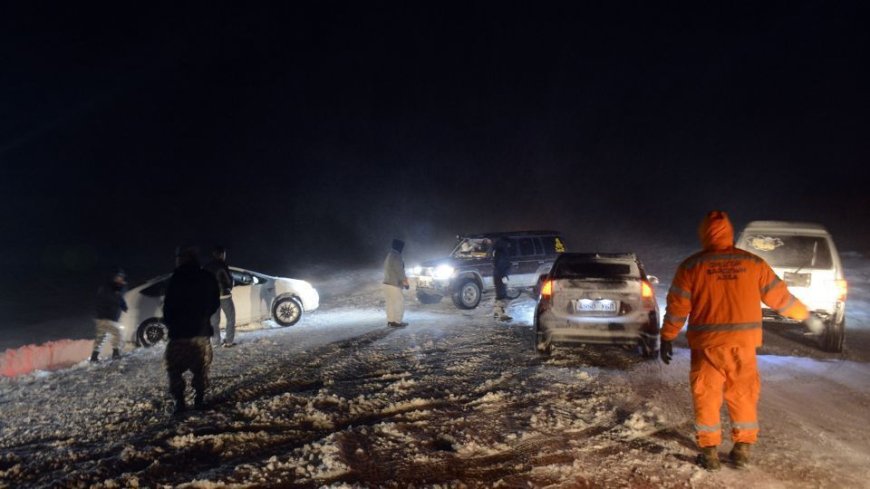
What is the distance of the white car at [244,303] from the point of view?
11.1m

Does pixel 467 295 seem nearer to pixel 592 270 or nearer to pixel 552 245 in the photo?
pixel 552 245

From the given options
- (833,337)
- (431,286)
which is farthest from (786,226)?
(431,286)

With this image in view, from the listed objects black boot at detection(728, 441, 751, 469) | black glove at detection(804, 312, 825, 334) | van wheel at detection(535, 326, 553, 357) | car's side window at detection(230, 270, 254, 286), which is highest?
car's side window at detection(230, 270, 254, 286)

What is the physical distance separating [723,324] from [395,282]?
25.7 feet

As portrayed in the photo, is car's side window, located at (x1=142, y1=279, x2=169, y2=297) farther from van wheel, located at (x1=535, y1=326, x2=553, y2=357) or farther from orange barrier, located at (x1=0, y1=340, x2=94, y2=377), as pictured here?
van wheel, located at (x1=535, y1=326, x2=553, y2=357)

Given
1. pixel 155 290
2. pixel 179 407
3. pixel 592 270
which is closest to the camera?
pixel 179 407

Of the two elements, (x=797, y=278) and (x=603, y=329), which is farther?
(x=797, y=278)

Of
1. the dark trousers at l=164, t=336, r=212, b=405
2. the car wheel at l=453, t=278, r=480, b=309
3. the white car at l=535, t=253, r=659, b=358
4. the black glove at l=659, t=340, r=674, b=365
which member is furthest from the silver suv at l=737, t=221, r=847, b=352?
the dark trousers at l=164, t=336, r=212, b=405

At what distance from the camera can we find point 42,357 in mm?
11391

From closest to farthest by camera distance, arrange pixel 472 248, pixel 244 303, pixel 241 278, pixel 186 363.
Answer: pixel 186 363 < pixel 244 303 < pixel 241 278 < pixel 472 248

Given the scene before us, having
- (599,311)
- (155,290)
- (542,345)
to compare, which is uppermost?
(155,290)

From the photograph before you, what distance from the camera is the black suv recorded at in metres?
14.2

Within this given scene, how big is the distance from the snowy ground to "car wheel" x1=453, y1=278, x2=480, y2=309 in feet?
16.1

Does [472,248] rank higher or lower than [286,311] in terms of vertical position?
higher
